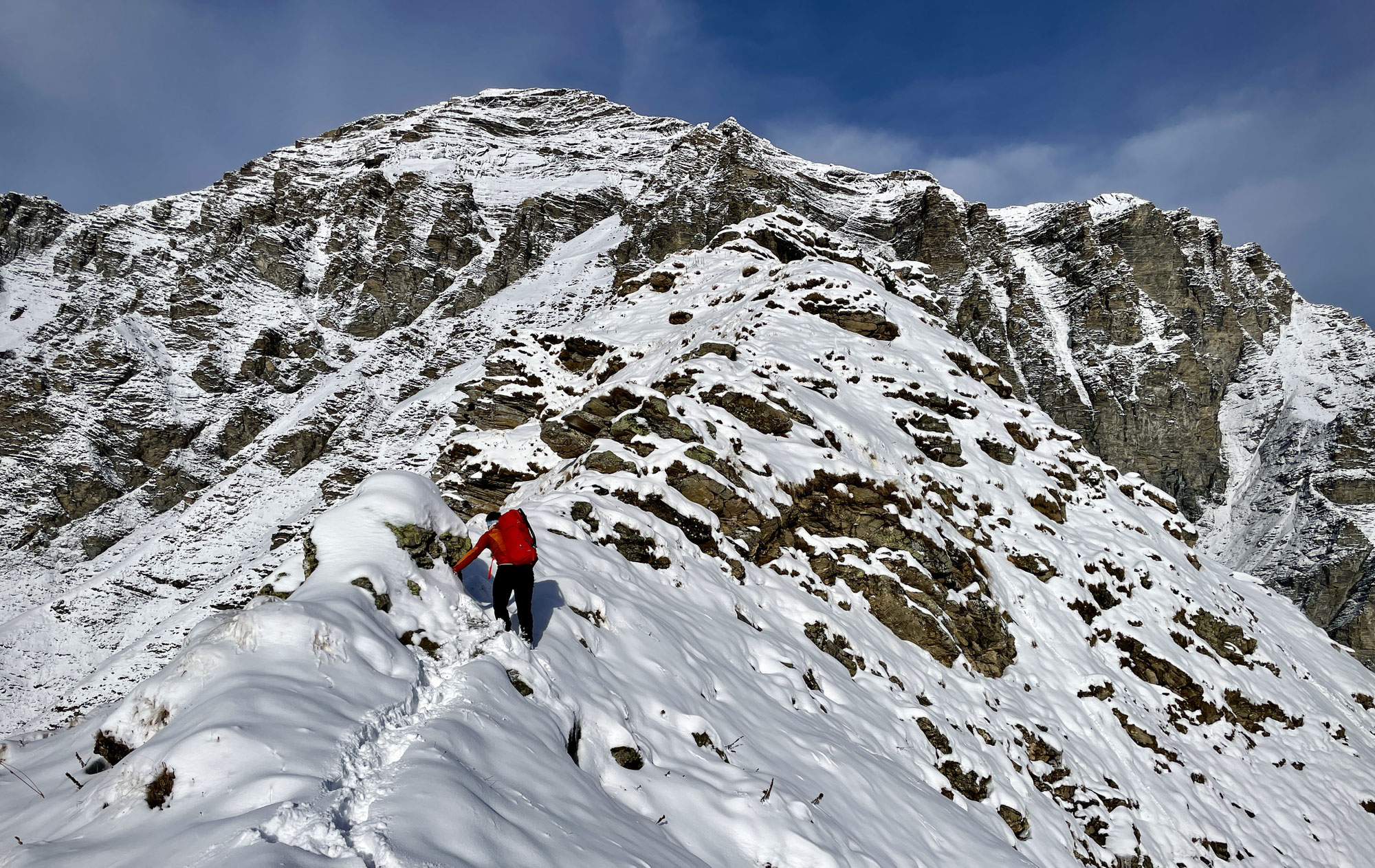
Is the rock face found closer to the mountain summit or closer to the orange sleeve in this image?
the mountain summit

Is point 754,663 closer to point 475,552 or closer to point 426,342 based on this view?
point 475,552

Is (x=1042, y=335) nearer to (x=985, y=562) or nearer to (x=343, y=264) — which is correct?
(x=985, y=562)

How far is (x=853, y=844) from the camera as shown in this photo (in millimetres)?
6508

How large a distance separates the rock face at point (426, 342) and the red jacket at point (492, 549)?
109 ft

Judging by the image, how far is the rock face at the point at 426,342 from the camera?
187ft

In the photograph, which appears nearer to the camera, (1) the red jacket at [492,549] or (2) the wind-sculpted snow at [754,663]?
(2) the wind-sculpted snow at [754,663]

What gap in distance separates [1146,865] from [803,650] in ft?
26.7

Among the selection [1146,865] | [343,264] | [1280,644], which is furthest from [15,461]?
[1280,644]

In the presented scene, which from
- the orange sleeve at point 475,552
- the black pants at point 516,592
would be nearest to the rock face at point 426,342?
the orange sleeve at point 475,552

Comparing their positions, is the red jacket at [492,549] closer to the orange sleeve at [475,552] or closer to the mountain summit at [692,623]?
the orange sleeve at [475,552]

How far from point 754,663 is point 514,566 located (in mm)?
5194

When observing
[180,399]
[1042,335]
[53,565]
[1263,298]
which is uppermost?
[1263,298]

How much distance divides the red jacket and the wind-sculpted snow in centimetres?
27

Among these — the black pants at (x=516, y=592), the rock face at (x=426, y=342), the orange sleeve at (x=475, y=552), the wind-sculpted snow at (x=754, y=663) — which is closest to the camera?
the wind-sculpted snow at (x=754, y=663)
